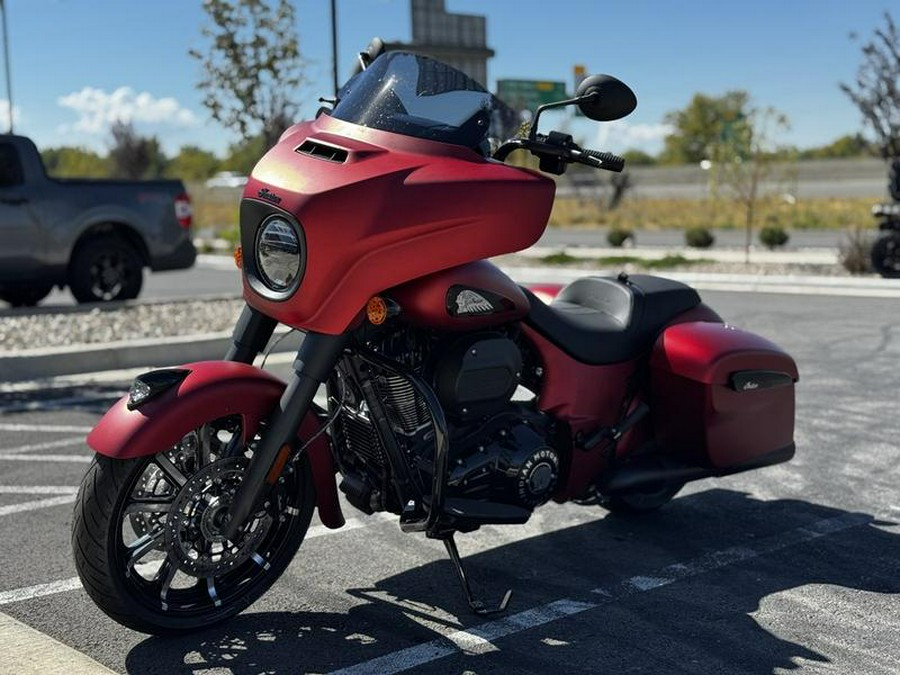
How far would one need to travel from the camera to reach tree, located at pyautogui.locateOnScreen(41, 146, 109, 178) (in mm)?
68062

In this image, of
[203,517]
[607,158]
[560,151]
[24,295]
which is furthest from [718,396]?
[24,295]

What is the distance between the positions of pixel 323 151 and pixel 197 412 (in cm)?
98

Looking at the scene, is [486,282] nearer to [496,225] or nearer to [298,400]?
[496,225]

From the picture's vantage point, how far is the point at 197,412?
3.73 meters

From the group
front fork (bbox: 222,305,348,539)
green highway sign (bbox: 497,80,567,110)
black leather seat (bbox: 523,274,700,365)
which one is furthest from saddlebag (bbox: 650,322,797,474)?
green highway sign (bbox: 497,80,567,110)

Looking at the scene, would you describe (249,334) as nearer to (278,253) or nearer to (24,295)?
(278,253)

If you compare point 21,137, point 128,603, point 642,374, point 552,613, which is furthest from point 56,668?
point 21,137

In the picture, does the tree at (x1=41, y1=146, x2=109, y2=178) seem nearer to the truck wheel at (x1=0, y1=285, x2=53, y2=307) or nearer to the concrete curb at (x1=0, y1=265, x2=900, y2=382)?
the truck wheel at (x1=0, y1=285, x2=53, y2=307)

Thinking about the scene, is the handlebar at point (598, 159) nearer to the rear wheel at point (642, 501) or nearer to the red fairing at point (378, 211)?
the red fairing at point (378, 211)

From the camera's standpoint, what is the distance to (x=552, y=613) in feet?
13.6

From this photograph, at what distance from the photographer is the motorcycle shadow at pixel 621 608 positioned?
3.75 m

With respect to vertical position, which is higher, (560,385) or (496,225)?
(496,225)

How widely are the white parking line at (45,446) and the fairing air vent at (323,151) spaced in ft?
12.3

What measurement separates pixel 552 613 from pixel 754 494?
200 centimetres
